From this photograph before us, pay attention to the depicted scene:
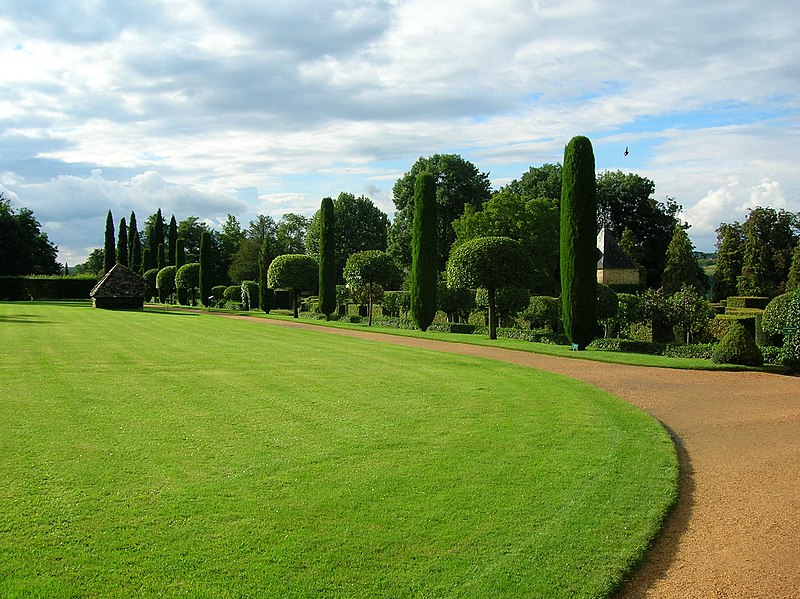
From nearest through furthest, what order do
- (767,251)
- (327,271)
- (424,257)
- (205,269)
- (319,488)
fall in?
(319,488)
(424,257)
(327,271)
(767,251)
(205,269)

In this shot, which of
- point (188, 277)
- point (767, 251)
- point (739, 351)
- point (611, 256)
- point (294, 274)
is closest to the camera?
point (739, 351)

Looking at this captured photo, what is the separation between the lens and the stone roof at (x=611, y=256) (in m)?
51.3

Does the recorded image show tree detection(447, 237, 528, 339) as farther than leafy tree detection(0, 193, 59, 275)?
No

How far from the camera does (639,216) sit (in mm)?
59500

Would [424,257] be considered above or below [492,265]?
above

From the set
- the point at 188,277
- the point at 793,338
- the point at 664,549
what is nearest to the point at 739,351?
the point at 793,338

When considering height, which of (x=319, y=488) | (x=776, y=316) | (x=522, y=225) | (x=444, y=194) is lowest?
(x=319, y=488)

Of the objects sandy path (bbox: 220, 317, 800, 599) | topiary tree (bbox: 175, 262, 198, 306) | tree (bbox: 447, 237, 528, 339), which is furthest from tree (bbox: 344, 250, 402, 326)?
topiary tree (bbox: 175, 262, 198, 306)

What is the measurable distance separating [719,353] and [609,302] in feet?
19.3

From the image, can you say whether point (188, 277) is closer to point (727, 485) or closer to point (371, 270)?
point (371, 270)

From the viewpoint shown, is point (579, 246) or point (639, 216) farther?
point (639, 216)

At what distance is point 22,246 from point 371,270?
42677mm

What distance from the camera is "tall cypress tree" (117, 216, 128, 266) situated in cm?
6850

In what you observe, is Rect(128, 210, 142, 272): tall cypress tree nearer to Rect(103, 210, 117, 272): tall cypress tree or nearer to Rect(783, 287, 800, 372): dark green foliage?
Rect(103, 210, 117, 272): tall cypress tree
